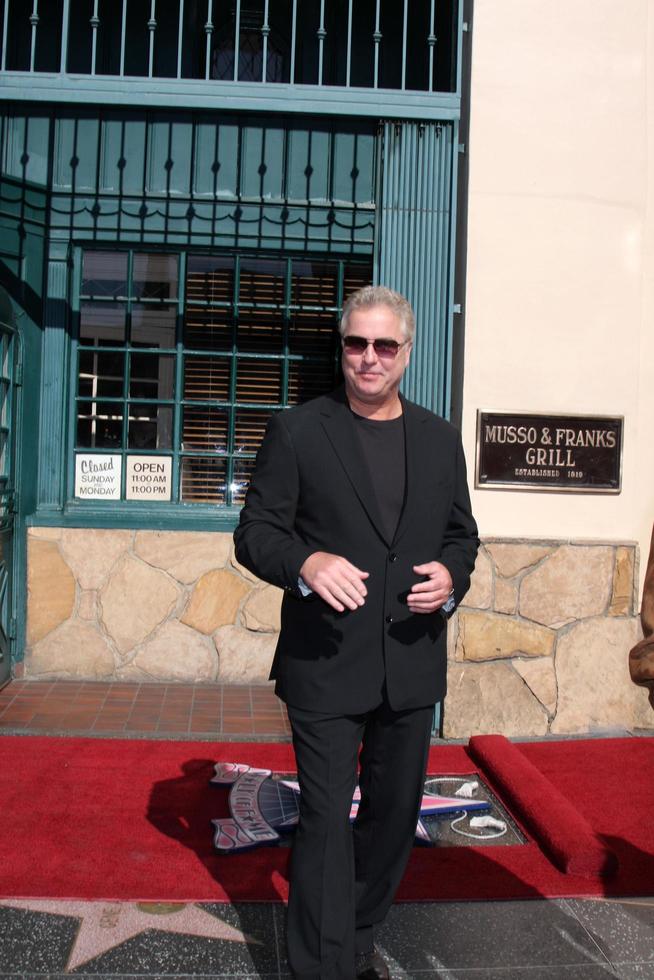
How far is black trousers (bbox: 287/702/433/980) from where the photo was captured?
8.88ft

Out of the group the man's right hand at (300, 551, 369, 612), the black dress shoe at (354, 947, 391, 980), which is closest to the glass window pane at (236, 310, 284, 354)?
the man's right hand at (300, 551, 369, 612)

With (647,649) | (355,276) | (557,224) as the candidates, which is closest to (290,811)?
(647,649)

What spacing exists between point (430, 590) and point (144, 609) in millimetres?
4114

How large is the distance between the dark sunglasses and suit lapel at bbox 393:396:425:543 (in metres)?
0.25

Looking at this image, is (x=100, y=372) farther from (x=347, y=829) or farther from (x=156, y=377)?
(x=347, y=829)

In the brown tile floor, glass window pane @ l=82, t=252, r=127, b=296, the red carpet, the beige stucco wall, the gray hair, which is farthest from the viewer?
glass window pane @ l=82, t=252, r=127, b=296

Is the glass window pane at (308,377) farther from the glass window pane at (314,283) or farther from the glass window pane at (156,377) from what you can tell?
the glass window pane at (156,377)

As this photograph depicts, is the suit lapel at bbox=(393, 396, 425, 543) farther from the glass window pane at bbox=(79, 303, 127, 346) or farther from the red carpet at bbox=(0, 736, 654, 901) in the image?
the glass window pane at bbox=(79, 303, 127, 346)

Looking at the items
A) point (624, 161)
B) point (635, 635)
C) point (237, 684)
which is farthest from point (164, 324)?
point (635, 635)

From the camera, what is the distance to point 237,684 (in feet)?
21.7

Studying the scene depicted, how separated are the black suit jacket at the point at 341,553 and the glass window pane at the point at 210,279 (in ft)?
13.0

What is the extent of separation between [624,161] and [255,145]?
2359 mm

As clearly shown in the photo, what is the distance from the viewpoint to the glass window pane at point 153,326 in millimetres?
6781

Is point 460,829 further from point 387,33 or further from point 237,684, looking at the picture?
point 387,33
